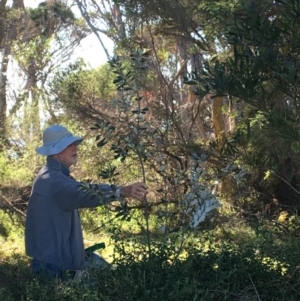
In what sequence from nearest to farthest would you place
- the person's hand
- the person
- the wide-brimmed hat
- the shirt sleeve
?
1. the person's hand
2. the shirt sleeve
3. the person
4. the wide-brimmed hat

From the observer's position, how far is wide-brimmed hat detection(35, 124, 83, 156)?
175 inches

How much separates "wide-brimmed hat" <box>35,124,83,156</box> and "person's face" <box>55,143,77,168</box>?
0.13 feet

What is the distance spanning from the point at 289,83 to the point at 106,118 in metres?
5.81

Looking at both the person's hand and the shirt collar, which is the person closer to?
the shirt collar

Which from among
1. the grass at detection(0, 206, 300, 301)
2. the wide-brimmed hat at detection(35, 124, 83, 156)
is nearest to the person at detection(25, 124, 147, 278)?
the wide-brimmed hat at detection(35, 124, 83, 156)

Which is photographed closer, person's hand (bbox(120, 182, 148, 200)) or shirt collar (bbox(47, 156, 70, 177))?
person's hand (bbox(120, 182, 148, 200))

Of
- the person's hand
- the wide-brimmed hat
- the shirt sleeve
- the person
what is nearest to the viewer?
the person's hand

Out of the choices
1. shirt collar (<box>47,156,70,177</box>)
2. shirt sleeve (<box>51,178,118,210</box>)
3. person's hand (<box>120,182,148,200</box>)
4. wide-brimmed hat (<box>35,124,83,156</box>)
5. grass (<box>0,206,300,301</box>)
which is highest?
wide-brimmed hat (<box>35,124,83,156</box>)

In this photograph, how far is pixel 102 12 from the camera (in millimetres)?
11766

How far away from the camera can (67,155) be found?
14.8 ft

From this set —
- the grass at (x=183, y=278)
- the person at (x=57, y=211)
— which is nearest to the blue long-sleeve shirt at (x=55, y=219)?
the person at (x=57, y=211)

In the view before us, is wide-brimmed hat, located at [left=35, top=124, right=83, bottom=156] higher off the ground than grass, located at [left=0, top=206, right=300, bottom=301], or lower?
higher

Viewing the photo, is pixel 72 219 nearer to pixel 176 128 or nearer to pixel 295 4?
pixel 295 4

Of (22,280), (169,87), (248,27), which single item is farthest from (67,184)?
(169,87)
